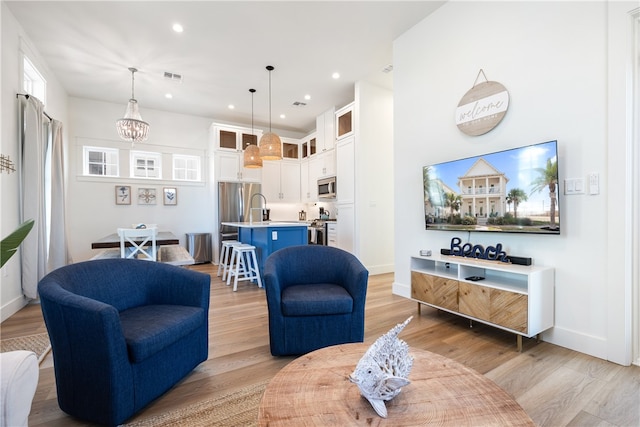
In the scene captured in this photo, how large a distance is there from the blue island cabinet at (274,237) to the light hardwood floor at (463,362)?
1.17 m

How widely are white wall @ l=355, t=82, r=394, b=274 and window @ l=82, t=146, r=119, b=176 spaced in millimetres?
4990

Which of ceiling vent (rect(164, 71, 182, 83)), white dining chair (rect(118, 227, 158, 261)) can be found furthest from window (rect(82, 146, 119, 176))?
white dining chair (rect(118, 227, 158, 261))

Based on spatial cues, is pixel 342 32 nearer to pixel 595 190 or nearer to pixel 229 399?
pixel 595 190

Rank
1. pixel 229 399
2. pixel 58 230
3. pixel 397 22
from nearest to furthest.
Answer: pixel 229 399 → pixel 397 22 → pixel 58 230

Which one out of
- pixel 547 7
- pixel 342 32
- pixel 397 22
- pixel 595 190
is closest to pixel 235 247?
pixel 342 32

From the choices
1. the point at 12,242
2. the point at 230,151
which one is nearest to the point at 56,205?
the point at 230,151

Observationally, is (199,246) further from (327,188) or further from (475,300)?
(475,300)

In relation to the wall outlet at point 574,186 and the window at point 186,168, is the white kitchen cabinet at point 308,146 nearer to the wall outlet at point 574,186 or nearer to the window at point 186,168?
the window at point 186,168

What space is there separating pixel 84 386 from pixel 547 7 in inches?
164

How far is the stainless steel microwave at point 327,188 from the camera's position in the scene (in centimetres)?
568

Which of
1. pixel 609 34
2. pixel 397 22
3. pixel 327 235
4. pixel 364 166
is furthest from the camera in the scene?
pixel 327 235

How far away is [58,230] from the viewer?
13.8 ft

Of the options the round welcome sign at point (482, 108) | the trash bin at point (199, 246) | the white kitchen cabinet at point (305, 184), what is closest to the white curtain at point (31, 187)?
the trash bin at point (199, 246)

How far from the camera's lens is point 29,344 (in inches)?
94.7
